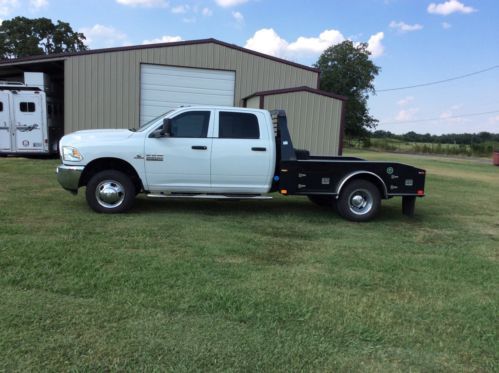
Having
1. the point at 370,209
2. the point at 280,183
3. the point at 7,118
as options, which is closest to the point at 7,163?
the point at 7,118

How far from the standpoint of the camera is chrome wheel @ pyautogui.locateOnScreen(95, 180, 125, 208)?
7.67 meters

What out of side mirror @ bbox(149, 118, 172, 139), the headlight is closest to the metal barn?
side mirror @ bbox(149, 118, 172, 139)

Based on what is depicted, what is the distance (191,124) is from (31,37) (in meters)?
54.9

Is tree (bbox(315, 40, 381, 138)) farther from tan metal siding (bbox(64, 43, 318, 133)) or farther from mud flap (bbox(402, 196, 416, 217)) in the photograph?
mud flap (bbox(402, 196, 416, 217))

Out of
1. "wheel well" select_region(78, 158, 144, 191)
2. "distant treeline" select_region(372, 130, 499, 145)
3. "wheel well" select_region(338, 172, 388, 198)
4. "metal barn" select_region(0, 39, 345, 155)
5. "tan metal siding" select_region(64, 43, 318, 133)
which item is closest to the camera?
"wheel well" select_region(78, 158, 144, 191)

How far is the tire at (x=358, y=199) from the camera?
323 inches

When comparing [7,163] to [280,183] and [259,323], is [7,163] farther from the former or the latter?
[259,323]

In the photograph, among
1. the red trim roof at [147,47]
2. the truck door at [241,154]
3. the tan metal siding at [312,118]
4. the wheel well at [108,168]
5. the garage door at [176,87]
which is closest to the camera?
the wheel well at [108,168]

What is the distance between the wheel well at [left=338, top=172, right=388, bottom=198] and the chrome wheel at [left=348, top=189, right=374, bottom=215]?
0.21m

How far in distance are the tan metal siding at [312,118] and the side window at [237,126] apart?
9.11m

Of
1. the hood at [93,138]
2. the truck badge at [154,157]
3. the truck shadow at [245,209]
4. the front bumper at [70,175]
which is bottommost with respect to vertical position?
the truck shadow at [245,209]

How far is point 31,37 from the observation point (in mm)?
54469

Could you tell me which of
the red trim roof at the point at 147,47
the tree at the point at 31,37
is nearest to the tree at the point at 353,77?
the tree at the point at 31,37

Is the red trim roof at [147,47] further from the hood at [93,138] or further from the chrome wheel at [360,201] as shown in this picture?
Result: the chrome wheel at [360,201]
